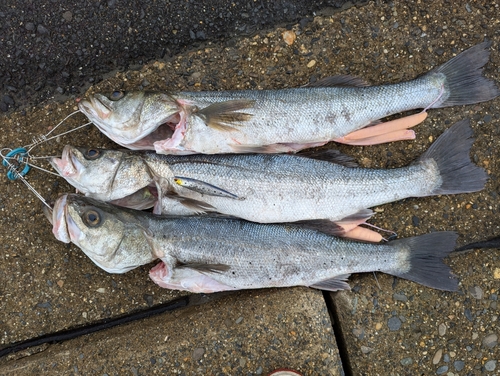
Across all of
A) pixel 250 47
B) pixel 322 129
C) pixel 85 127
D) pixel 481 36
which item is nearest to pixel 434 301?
pixel 322 129

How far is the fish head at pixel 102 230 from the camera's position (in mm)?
3057

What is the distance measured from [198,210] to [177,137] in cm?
58

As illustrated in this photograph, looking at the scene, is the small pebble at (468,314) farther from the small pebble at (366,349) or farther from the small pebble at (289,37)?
the small pebble at (289,37)

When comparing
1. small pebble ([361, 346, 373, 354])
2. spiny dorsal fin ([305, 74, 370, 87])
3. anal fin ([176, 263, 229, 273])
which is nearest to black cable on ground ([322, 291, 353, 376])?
small pebble ([361, 346, 373, 354])

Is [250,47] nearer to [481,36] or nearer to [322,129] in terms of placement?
[322,129]

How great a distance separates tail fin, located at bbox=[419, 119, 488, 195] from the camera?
339 centimetres

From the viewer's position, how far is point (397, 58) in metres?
3.64

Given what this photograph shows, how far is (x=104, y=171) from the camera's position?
3178mm

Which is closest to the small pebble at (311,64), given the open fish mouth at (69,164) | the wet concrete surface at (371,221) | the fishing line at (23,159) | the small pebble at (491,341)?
the wet concrete surface at (371,221)

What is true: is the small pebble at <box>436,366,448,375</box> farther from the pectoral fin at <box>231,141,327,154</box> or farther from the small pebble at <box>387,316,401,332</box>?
the pectoral fin at <box>231,141,327,154</box>

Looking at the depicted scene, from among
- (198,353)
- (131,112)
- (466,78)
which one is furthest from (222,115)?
(466,78)

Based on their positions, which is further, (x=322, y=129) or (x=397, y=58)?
(x=397, y=58)

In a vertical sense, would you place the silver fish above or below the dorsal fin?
below

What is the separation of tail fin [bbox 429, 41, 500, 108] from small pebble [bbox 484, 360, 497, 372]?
216 centimetres
